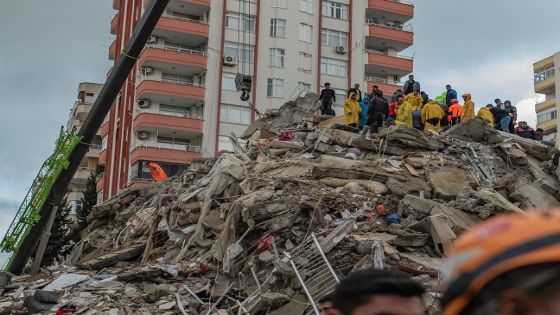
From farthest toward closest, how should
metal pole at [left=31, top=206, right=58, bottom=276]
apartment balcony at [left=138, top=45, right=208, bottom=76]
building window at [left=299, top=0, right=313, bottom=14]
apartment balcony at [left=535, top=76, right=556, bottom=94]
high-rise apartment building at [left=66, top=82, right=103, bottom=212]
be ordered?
apartment balcony at [left=535, top=76, right=556, bottom=94] < high-rise apartment building at [left=66, top=82, right=103, bottom=212] < building window at [left=299, top=0, right=313, bottom=14] < apartment balcony at [left=138, top=45, right=208, bottom=76] < metal pole at [left=31, top=206, right=58, bottom=276]

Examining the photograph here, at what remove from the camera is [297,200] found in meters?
11.8

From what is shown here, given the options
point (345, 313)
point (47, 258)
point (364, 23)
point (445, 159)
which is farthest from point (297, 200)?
point (364, 23)

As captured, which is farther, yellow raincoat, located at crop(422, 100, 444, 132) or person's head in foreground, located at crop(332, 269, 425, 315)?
yellow raincoat, located at crop(422, 100, 444, 132)

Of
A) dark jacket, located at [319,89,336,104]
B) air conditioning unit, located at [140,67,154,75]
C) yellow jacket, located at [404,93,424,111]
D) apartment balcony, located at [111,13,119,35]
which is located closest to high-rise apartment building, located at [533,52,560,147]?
air conditioning unit, located at [140,67,154,75]

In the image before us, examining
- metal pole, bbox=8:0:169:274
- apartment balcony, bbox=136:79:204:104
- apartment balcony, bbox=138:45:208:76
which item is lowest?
metal pole, bbox=8:0:169:274

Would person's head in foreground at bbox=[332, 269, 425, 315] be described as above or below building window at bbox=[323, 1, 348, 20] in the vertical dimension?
below

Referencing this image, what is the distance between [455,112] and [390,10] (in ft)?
95.0

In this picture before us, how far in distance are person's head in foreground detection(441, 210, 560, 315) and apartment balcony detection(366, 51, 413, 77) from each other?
4407cm

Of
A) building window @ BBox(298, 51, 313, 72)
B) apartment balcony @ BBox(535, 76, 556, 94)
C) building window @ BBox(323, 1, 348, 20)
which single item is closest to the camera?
building window @ BBox(298, 51, 313, 72)

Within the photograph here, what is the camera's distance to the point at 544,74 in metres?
64.3

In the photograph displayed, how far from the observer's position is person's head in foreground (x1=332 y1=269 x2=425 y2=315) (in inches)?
62.4

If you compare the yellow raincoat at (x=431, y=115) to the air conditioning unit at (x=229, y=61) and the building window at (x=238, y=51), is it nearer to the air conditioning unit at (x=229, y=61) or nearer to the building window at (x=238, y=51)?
the air conditioning unit at (x=229, y=61)

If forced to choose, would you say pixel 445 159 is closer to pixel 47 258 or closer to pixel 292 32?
pixel 47 258

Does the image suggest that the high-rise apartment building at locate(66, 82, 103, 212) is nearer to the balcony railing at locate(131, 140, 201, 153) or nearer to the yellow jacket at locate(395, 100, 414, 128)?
the balcony railing at locate(131, 140, 201, 153)
